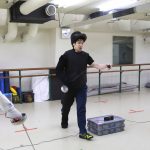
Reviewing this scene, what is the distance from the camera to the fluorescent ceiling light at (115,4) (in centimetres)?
454

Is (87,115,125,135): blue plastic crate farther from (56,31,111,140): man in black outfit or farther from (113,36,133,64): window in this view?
(113,36,133,64): window

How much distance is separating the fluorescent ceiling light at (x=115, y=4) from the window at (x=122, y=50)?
3587 millimetres

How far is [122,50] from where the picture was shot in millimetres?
8961

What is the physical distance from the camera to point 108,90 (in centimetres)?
800

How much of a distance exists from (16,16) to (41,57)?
309 centimetres

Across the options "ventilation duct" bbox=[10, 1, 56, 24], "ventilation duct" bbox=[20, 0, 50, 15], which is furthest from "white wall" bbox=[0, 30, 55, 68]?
"ventilation duct" bbox=[20, 0, 50, 15]

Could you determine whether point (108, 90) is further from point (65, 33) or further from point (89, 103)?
point (65, 33)

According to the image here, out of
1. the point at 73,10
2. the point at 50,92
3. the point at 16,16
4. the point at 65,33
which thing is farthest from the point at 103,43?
the point at 16,16

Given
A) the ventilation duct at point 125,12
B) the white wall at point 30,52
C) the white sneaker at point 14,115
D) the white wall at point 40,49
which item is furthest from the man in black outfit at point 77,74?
the white wall at point 30,52

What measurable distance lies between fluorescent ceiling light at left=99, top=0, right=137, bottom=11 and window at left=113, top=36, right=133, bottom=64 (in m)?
3.59

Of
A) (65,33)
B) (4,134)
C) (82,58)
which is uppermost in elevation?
(65,33)

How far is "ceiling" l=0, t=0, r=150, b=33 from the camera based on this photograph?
15.0 feet

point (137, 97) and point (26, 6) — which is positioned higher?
point (26, 6)

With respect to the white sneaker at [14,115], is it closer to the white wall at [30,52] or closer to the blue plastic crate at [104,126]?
the blue plastic crate at [104,126]
